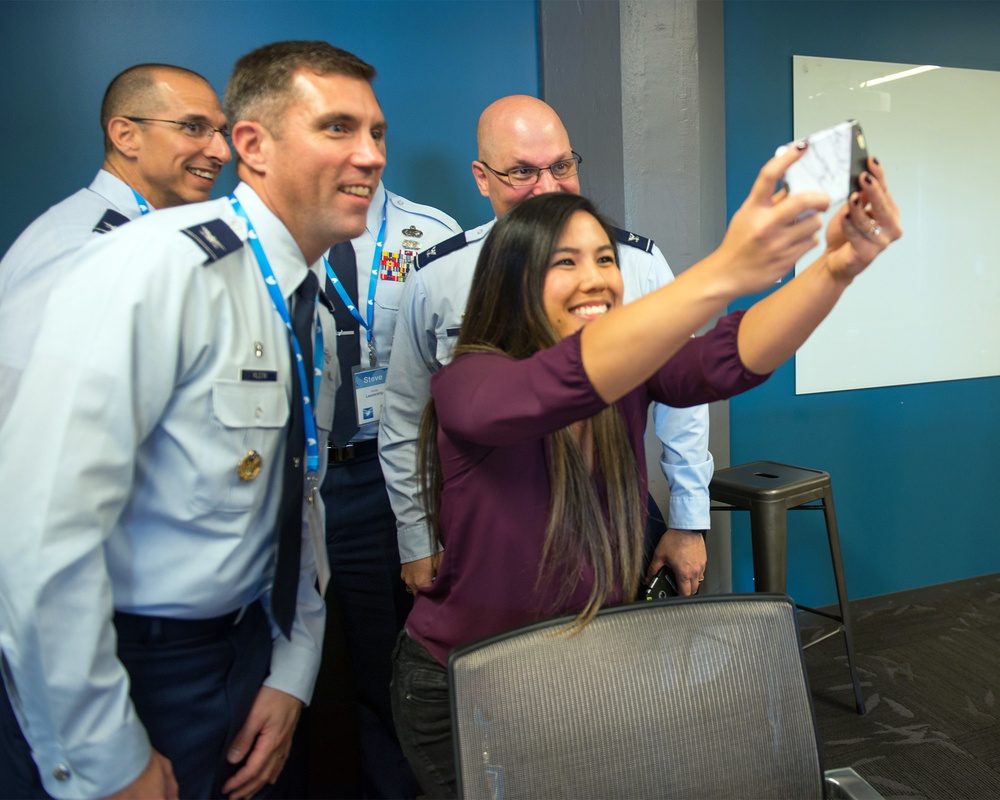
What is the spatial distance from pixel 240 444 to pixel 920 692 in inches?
104

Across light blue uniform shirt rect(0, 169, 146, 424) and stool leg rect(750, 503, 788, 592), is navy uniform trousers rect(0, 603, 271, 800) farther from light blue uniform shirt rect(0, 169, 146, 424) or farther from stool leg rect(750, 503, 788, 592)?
stool leg rect(750, 503, 788, 592)

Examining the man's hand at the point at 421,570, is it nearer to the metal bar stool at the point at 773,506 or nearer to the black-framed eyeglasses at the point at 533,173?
the black-framed eyeglasses at the point at 533,173

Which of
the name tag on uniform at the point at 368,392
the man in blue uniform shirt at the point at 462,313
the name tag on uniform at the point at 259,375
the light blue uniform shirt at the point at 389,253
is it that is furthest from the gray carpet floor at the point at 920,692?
the name tag on uniform at the point at 259,375

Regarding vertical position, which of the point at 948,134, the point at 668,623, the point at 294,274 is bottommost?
the point at 668,623

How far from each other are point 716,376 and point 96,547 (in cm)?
83

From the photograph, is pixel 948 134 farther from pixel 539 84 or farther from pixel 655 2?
pixel 539 84

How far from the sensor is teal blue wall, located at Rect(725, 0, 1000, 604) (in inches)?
117

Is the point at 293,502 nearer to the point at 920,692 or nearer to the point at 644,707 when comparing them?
the point at 644,707

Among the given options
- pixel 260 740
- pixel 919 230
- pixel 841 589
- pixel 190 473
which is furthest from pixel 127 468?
pixel 919 230

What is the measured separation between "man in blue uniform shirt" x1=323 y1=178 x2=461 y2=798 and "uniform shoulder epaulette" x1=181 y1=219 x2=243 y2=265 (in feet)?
3.30

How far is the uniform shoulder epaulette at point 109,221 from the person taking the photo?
1676 millimetres

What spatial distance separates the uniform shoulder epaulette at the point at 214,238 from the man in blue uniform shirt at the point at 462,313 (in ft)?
2.81

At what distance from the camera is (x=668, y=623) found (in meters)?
0.98

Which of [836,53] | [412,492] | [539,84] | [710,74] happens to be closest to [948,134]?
[836,53]
